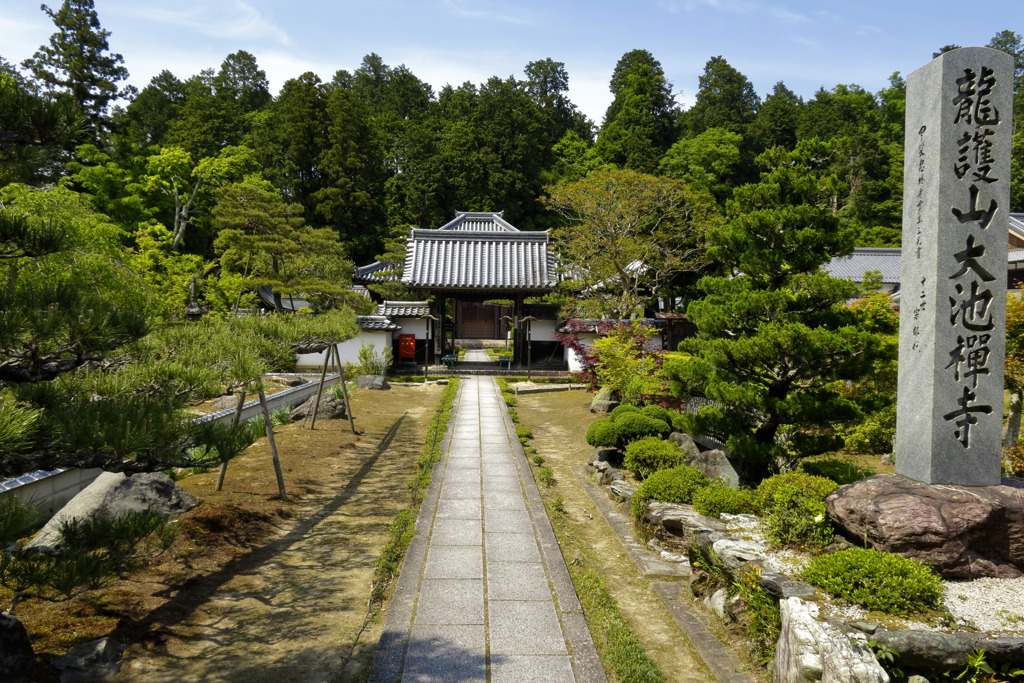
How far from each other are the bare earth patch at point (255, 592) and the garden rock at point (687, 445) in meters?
4.53

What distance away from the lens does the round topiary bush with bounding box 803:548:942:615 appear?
455 centimetres

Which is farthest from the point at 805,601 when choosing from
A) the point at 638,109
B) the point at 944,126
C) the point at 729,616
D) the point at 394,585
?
the point at 638,109

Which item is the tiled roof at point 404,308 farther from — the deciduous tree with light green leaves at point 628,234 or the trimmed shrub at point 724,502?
the trimmed shrub at point 724,502

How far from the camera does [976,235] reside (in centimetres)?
582

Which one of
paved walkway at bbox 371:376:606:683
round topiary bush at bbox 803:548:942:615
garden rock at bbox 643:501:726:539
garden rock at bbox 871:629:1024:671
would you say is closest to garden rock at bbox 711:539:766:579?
round topiary bush at bbox 803:548:942:615

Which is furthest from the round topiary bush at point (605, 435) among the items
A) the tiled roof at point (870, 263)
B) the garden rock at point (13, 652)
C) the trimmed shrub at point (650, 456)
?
the tiled roof at point (870, 263)

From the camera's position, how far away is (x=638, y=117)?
159 feet

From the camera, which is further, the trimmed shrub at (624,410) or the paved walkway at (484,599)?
the trimmed shrub at (624,410)

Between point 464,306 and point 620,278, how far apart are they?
18.9 meters

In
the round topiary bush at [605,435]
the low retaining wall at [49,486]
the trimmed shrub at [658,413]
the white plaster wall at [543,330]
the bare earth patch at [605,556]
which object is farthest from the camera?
the white plaster wall at [543,330]

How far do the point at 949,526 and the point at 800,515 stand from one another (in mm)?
1219

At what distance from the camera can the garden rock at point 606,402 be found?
16719mm

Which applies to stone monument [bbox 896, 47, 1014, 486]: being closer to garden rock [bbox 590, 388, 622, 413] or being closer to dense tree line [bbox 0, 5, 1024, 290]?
garden rock [bbox 590, 388, 622, 413]

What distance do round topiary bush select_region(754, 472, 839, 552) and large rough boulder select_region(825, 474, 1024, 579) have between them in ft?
0.98
